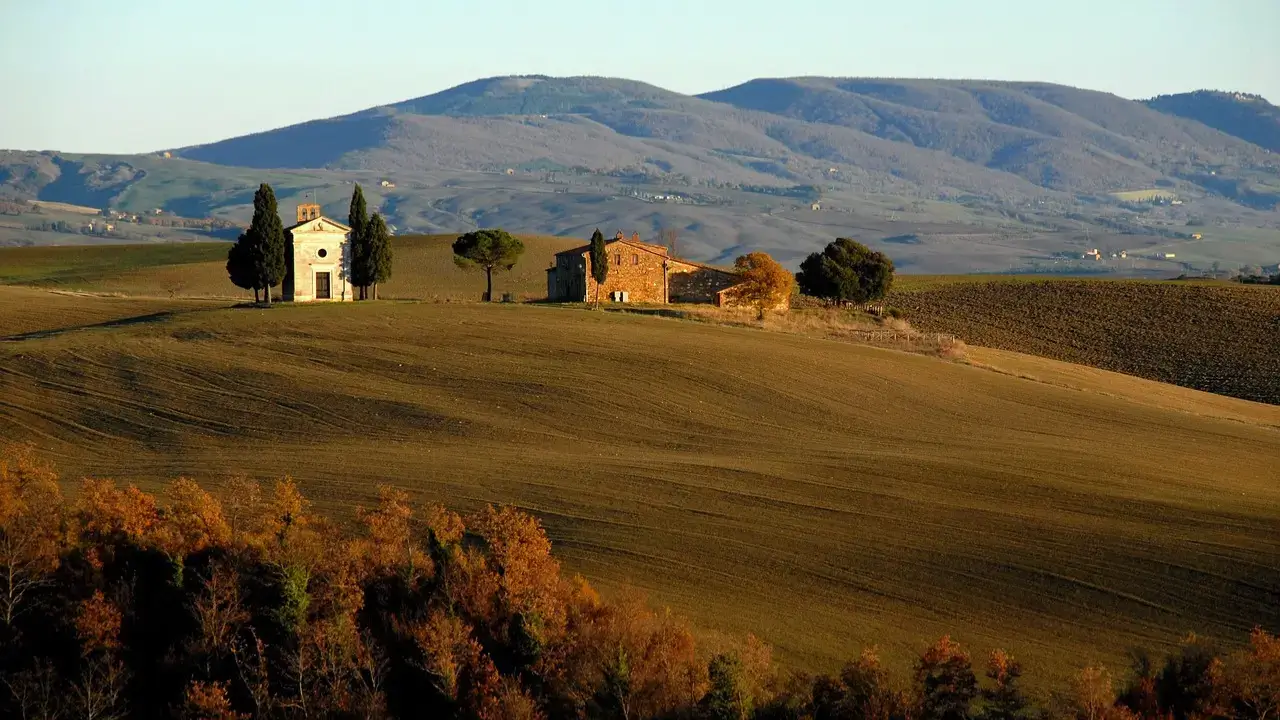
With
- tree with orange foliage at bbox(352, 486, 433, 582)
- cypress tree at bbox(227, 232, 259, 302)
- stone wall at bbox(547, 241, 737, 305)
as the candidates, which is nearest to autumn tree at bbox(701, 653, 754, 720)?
tree with orange foliage at bbox(352, 486, 433, 582)

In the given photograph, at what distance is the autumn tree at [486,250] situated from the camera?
3679 inches

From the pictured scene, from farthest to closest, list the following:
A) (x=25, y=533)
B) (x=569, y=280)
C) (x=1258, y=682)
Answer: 1. (x=569, y=280)
2. (x=25, y=533)
3. (x=1258, y=682)

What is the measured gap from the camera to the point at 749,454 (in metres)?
53.2

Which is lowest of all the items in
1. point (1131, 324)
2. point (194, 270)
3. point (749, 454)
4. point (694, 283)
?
point (749, 454)

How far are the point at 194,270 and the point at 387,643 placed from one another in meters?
97.1

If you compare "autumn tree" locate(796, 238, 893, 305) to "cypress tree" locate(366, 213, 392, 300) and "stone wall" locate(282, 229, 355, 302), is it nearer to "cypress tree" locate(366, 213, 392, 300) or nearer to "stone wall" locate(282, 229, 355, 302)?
"cypress tree" locate(366, 213, 392, 300)

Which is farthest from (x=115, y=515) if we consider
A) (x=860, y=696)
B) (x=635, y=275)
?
(x=635, y=275)

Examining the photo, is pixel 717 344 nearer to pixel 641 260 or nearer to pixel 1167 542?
pixel 641 260

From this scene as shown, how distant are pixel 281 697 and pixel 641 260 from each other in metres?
59.8

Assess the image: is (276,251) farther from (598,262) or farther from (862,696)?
(862,696)

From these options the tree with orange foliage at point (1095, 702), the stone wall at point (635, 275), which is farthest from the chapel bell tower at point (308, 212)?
the tree with orange foliage at point (1095, 702)

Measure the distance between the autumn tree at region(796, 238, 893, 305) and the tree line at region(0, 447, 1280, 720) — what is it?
60.3 m

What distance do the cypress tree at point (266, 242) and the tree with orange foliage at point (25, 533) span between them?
37030mm

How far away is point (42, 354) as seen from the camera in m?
64.8
